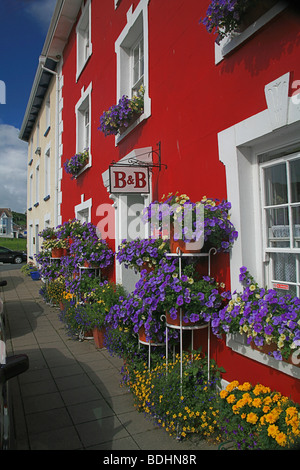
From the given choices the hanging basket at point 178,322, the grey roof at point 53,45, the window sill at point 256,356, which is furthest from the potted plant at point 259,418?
the grey roof at point 53,45

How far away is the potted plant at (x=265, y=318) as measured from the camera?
227 centimetres

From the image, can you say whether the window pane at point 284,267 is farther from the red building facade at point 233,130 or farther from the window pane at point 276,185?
the window pane at point 276,185

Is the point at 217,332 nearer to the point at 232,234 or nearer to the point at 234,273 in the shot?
the point at 234,273

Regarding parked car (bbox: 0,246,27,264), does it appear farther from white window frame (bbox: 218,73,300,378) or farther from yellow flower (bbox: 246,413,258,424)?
yellow flower (bbox: 246,413,258,424)

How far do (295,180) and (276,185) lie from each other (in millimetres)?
202

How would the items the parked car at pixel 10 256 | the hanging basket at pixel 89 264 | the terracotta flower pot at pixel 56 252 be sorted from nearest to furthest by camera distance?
the hanging basket at pixel 89 264
the terracotta flower pot at pixel 56 252
the parked car at pixel 10 256

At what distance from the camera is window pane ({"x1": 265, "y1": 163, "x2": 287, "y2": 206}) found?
9.08ft

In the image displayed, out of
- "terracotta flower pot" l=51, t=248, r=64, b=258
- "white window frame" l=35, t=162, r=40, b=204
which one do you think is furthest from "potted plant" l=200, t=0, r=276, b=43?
"white window frame" l=35, t=162, r=40, b=204

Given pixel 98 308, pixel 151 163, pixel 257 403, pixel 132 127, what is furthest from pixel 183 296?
pixel 132 127

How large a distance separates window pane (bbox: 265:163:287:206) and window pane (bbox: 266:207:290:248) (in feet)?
0.28

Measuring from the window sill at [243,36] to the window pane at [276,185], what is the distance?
3.73 feet

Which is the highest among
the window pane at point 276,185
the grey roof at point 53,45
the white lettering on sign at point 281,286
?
the grey roof at point 53,45

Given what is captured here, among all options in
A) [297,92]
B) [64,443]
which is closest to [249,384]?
[64,443]

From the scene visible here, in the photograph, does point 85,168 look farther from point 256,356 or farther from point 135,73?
point 256,356
